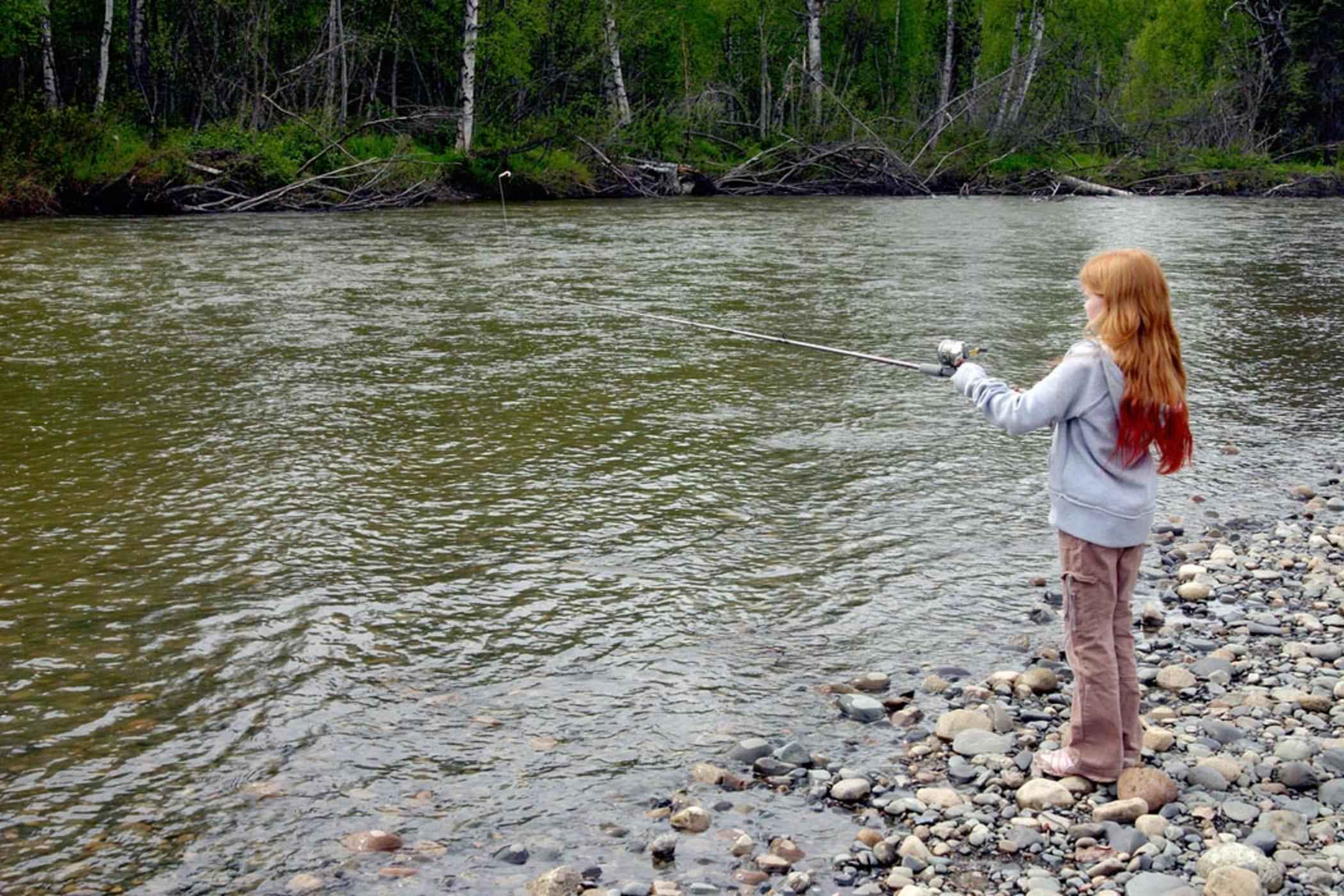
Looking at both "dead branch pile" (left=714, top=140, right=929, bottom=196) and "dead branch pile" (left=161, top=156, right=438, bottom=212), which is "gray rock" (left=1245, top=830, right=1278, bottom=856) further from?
"dead branch pile" (left=714, top=140, right=929, bottom=196)

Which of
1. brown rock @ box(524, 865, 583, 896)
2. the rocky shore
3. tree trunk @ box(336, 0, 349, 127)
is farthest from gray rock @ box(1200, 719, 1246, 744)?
tree trunk @ box(336, 0, 349, 127)

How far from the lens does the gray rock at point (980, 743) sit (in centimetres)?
427

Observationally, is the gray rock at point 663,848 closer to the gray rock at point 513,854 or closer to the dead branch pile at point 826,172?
the gray rock at point 513,854

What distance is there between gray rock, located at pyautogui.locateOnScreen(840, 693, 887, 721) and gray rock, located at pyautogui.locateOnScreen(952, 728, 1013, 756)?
1.08 feet

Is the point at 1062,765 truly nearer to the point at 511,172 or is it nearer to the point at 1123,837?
the point at 1123,837

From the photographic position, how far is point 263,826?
3912 millimetres

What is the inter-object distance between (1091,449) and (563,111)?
28.3 m

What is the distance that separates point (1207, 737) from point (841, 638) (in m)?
1.45

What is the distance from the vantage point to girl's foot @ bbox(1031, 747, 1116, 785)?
403 centimetres

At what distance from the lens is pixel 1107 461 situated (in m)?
4.00

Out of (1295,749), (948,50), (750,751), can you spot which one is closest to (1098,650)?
(1295,749)

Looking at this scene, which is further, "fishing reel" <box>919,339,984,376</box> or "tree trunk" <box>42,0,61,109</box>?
"tree trunk" <box>42,0,61,109</box>

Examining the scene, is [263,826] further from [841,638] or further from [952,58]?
[952,58]

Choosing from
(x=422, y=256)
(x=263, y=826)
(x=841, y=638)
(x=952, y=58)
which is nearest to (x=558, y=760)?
(x=263, y=826)
